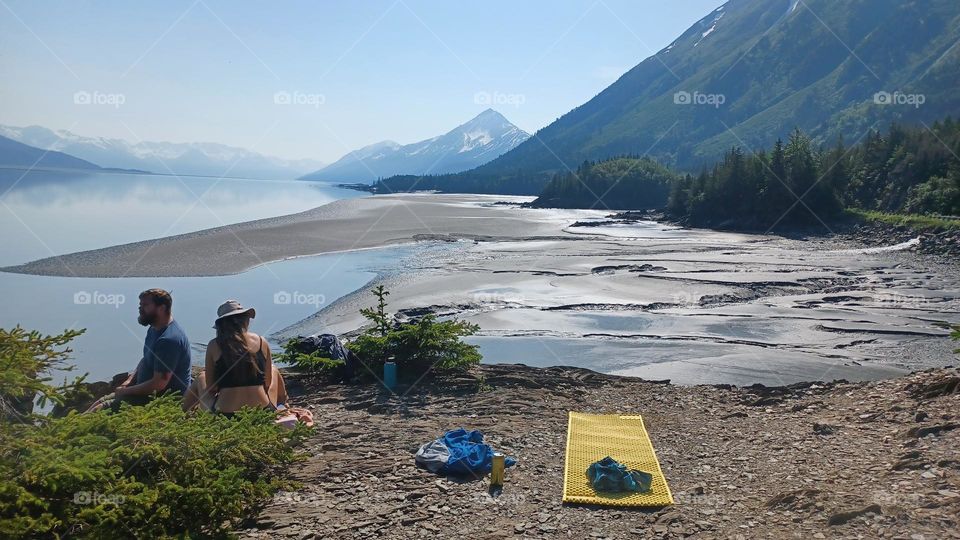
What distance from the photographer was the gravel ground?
6156 mm

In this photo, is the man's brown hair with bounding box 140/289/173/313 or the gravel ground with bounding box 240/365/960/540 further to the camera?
the man's brown hair with bounding box 140/289/173/313

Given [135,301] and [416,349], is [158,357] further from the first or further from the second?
[135,301]

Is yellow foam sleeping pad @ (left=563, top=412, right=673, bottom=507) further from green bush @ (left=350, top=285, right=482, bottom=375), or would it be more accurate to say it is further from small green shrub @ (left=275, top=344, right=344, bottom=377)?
small green shrub @ (left=275, top=344, right=344, bottom=377)

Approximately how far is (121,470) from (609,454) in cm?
527

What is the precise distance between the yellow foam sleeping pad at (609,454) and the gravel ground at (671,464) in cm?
13

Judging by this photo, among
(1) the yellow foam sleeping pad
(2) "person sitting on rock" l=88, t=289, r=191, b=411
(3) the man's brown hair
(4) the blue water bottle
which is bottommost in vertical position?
(1) the yellow foam sleeping pad

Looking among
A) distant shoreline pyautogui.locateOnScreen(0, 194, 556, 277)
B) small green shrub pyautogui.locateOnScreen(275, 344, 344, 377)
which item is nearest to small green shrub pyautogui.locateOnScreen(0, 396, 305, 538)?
small green shrub pyautogui.locateOnScreen(275, 344, 344, 377)

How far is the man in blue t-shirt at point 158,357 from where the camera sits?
7867 millimetres

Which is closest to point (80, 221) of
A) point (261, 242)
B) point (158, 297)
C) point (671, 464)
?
point (261, 242)

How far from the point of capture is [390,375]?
11.4 meters

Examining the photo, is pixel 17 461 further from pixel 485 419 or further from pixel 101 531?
pixel 485 419

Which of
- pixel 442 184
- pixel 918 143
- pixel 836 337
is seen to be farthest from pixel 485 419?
pixel 442 184

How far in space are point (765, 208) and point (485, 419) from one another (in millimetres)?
65443

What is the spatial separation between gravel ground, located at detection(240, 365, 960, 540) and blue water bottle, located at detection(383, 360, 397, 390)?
1.18 feet
